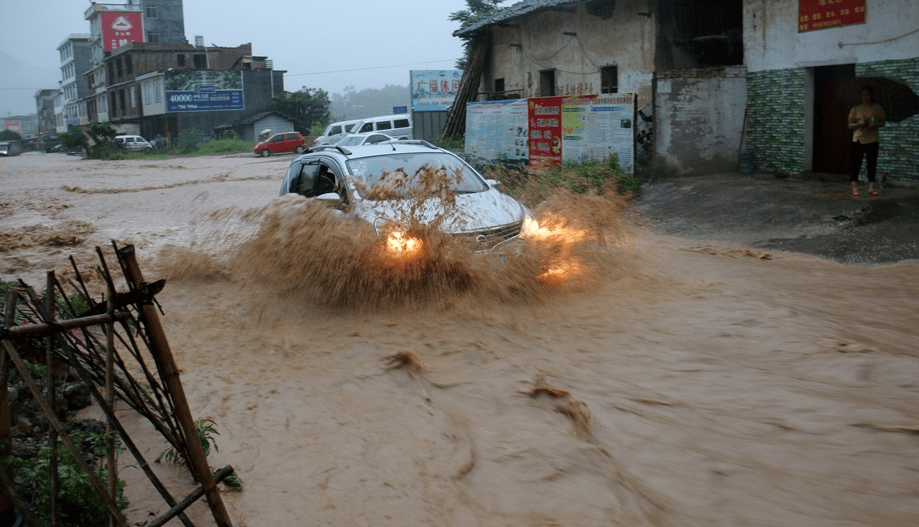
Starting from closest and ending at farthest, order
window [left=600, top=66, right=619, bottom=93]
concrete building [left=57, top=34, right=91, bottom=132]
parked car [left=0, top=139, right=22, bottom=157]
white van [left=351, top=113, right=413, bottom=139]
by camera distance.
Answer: window [left=600, top=66, right=619, bottom=93], white van [left=351, top=113, right=413, bottom=139], parked car [left=0, top=139, right=22, bottom=157], concrete building [left=57, top=34, right=91, bottom=132]

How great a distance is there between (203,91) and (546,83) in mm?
43824

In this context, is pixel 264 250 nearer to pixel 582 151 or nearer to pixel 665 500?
pixel 665 500

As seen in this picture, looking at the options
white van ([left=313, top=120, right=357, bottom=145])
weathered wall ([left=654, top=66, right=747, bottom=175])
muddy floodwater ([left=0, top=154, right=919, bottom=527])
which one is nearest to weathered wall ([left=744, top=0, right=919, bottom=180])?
weathered wall ([left=654, top=66, right=747, bottom=175])

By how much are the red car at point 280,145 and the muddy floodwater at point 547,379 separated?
120 ft

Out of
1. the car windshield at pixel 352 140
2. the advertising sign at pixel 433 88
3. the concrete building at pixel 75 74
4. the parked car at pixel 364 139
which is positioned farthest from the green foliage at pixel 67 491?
the concrete building at pixel 75 74

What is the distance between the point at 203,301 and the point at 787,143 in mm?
11742

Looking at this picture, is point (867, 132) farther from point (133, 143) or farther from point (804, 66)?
point (133, 143)

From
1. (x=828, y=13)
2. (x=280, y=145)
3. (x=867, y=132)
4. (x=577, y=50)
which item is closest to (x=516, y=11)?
(x=577, y=50)

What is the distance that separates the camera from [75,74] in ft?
346

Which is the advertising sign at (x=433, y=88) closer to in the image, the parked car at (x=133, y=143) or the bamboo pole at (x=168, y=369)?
the parked car at (x=133, y=143)

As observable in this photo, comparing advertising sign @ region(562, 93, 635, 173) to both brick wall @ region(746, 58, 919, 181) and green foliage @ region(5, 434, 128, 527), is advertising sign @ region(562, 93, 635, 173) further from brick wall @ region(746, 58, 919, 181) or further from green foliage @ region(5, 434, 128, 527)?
green foliage @ region(5, 434, 128, 527)

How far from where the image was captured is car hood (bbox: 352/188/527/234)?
8.15 m

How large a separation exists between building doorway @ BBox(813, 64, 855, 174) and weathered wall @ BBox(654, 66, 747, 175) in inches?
69.4

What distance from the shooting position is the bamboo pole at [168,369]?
3.29m
